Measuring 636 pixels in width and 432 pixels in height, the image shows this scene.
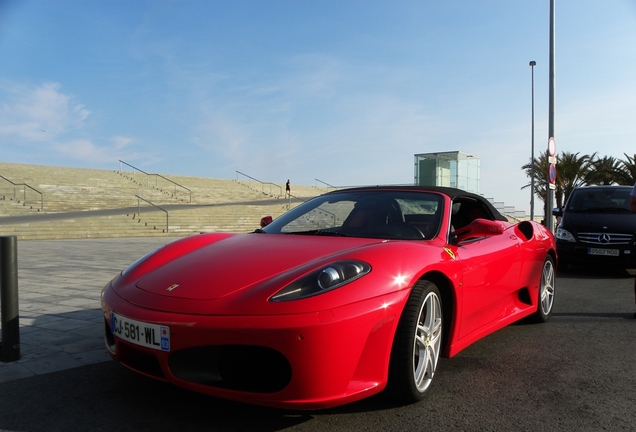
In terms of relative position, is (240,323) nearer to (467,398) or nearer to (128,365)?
(128,365)

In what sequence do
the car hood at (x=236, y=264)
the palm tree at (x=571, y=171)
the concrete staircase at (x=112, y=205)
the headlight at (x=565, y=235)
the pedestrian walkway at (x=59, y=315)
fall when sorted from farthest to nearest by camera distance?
1. the palm tree at (x=571, y=171)
2. the concrete staircase at (x=112, y=205)
3. the headlight at (x=565, y=235)
4. the pedestrian walkway at (x=59, y=315)
5. the car hood at (x=236, y=264)

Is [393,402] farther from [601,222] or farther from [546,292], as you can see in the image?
[601,222]

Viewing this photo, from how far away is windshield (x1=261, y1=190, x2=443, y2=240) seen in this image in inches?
138

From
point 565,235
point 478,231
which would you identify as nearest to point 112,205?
point 565,235

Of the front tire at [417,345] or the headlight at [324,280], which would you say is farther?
the front tire at [417,345]

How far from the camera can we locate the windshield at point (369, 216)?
3504 mm

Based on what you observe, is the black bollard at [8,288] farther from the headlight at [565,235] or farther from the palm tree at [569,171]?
the palm tree at [569,171]

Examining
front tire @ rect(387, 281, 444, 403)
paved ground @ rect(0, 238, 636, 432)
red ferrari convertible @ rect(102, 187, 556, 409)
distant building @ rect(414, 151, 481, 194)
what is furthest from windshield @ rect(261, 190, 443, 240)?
distant building @ rect(414, 151, 481, 194)

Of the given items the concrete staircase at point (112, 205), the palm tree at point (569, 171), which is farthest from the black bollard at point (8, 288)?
the palm tree at point (569, 171)

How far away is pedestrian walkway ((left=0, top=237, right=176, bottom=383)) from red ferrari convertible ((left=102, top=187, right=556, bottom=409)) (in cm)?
90

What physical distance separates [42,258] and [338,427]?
33.1ft

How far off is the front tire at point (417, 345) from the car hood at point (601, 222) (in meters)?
6.65

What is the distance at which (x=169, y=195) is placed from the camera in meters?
33.6

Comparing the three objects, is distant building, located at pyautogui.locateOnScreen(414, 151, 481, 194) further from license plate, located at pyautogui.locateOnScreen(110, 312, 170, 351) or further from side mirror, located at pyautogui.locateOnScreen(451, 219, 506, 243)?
license plate, located at pyautogui.locateOnScreen(110, 312, 170, 351)
